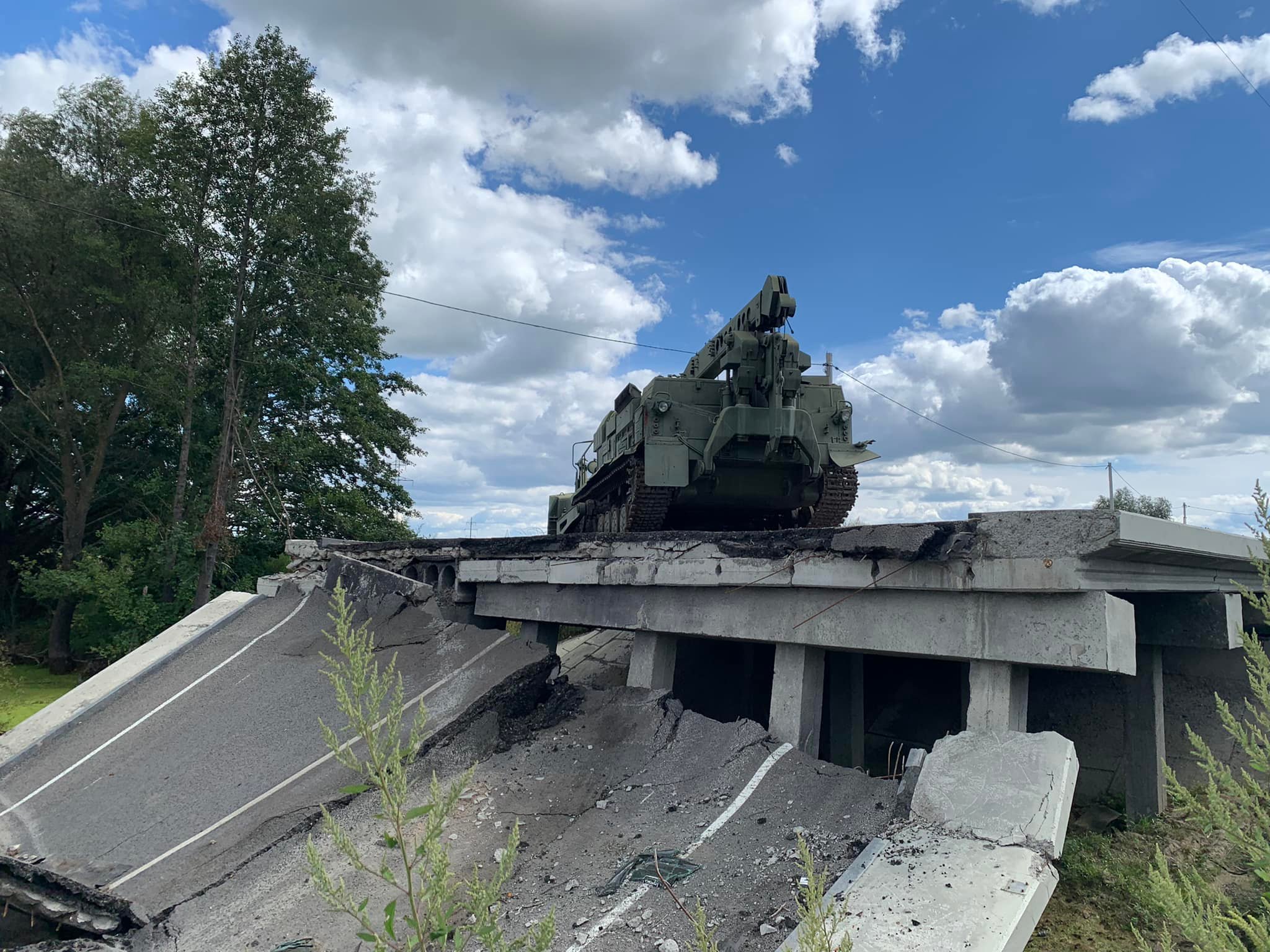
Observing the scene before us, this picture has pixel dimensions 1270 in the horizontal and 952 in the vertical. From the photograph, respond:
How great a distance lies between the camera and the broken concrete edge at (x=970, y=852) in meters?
3.25

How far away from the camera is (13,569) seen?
66.9 feet

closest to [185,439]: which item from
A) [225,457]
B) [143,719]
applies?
[225,457]

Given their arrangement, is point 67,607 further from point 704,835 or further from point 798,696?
point 704,835

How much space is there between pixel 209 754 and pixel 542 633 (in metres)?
3.05

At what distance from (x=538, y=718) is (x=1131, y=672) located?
4032 mm

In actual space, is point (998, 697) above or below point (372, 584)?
below

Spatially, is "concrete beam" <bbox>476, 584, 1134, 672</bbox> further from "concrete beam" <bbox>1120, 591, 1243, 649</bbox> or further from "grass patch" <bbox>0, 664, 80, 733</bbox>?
"grass patch" <bbox>0, 664, 80, 733</bbox>

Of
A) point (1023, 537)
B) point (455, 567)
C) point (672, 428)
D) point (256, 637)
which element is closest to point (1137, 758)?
point (1023, 537)

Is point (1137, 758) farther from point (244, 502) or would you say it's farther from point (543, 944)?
point (244, 502)

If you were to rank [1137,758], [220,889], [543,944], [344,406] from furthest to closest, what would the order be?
[344,406] < [1137,758] < [220,889] < [543,944]

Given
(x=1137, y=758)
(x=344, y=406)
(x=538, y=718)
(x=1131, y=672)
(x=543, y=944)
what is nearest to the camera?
(x=543, y=944)

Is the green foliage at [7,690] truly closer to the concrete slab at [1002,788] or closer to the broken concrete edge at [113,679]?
the broken concrete edge at [113,679]

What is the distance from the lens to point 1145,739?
7.05 meters

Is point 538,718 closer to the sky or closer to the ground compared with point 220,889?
closer to the sky
